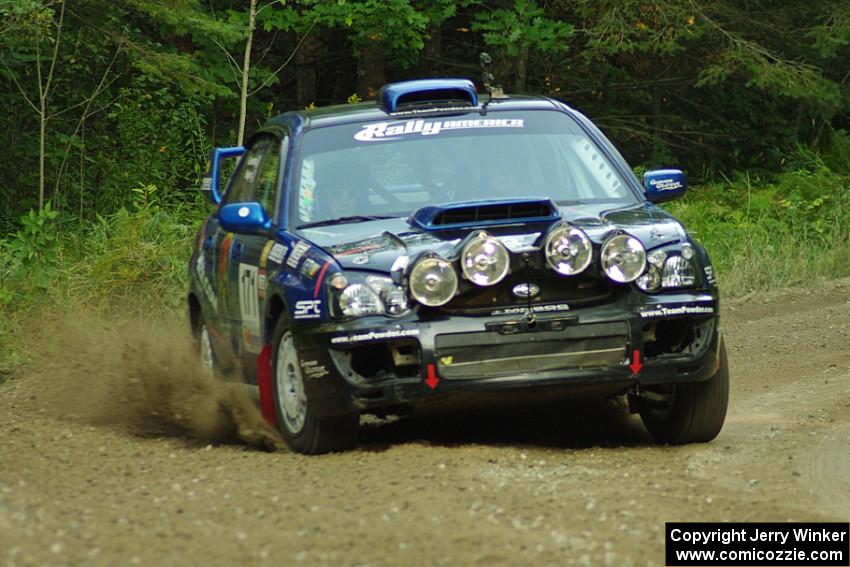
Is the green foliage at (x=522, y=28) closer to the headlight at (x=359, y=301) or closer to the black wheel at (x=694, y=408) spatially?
the black wheel at (x=694, y=408)

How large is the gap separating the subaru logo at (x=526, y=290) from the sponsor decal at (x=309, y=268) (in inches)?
34.0

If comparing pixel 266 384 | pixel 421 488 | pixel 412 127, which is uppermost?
pixel 412 127

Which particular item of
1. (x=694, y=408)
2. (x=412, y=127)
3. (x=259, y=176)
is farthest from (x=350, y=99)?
(x=694, y=408)

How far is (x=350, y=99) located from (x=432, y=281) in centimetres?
1124

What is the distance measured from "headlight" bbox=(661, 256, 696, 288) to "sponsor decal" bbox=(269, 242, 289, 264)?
1.74m

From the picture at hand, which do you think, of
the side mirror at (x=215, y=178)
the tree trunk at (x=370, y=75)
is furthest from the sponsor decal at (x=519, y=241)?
the tree trunk at (x=370, y=75)

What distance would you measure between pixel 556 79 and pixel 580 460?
52.5 feet

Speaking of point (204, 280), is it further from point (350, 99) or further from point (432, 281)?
point (350, 99)

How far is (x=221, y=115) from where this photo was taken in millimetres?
19703

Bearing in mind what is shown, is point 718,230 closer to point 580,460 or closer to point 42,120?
point 42,120

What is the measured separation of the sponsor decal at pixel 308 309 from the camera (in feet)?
21.7

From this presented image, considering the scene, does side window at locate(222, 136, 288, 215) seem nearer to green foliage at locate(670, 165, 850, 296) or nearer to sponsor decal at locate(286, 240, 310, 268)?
sponsor decal at locate(286, 240, 310, 268)

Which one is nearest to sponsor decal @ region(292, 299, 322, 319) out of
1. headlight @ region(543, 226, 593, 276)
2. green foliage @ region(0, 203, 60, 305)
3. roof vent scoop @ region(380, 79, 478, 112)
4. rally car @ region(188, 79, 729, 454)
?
rally car @ region(188, 79, 729, 454)

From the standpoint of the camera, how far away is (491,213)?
22.7ft
